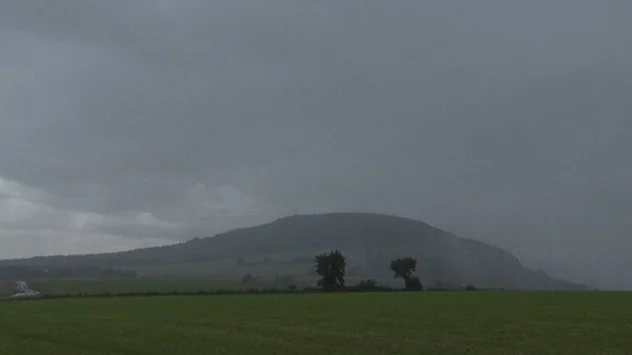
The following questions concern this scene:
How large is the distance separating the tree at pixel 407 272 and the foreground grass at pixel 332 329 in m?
50.4

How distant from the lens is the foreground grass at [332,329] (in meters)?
33.7

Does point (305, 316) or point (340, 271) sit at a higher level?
point (340, 271)

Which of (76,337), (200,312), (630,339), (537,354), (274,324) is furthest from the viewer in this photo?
(200,312)

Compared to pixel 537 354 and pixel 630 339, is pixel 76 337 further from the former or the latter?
pixel 630 339

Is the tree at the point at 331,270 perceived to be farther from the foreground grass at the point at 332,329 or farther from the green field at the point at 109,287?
the foreground grass at the point at 332,329

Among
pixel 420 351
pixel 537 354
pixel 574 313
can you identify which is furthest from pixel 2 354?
pixel 574 313

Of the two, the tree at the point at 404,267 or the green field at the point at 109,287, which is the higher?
the tree at the point at 404,267

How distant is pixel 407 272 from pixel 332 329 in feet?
245

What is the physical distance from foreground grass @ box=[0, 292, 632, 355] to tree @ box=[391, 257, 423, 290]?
50388 millimetres

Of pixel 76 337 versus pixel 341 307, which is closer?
pixel 76 337

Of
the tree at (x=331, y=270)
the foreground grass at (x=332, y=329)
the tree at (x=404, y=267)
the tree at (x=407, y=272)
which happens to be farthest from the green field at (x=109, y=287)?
the foreground grass at (x=332, y=329)

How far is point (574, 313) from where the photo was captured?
162ft

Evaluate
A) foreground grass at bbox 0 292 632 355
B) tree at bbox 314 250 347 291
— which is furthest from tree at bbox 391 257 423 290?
foreground grass at bbox 0 292 632 355

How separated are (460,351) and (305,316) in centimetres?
1833
